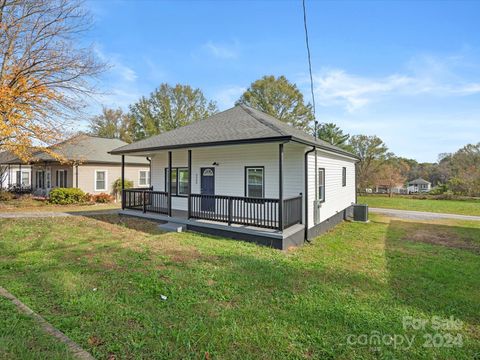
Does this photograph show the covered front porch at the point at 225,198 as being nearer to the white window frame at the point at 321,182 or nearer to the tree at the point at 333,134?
the white window frame at the point at 321,182

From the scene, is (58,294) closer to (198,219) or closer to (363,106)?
(198,219)

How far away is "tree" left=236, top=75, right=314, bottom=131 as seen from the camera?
105ft

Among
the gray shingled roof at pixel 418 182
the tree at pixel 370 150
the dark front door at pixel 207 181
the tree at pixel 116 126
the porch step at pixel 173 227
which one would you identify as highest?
the tree at pixel 116 126

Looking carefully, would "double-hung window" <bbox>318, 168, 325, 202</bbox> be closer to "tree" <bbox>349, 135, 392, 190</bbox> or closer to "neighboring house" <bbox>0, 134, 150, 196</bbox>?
"neighboring house" <bbox>0, 134, 150, 196</bbox>

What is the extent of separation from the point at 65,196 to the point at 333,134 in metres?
30.7

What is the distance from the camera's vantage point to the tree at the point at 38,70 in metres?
11.4

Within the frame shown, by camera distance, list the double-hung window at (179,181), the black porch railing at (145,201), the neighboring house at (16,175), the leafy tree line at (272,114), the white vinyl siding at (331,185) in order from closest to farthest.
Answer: the white vinyl siding at (331,185), the black porch railing at (145,201), the double-hung window at (179,181), the neighboring house at (16,175), the leafy tree line at (272,114)

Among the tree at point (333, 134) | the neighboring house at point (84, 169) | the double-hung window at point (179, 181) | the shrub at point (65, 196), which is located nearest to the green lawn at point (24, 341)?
the double-hung window at point (179, 181)

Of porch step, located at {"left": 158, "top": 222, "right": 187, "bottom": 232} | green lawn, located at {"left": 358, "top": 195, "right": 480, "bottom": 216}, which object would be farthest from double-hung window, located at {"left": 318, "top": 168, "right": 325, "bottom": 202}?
green lawn, located at {"left": 358, "top": 195, "right": 480, "bottom": 216}

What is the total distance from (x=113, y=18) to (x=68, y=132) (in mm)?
6360

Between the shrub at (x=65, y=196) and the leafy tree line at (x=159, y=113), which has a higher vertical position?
the leafy tree line at (x=159, y=113)

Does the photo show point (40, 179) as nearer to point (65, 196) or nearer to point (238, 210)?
point (65, 196)

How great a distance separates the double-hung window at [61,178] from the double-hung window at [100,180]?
191cm

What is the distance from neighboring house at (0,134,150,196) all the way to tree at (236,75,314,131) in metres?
17.9
